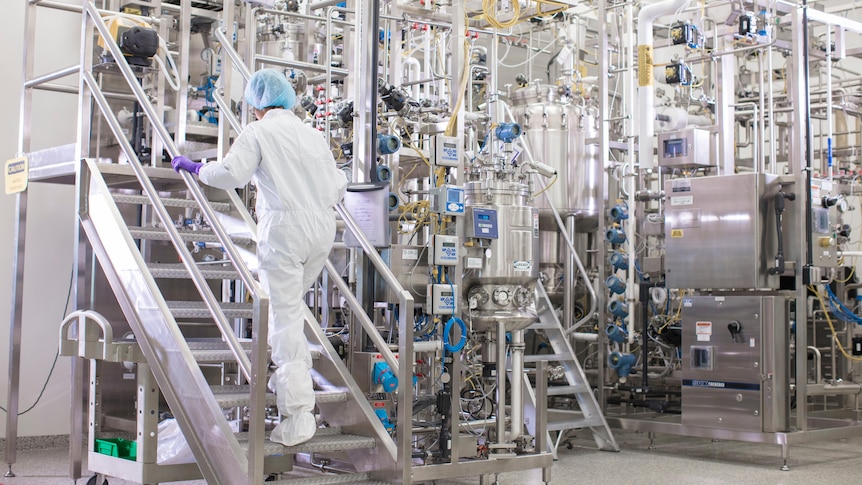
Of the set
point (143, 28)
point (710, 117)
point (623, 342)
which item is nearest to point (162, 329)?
point (143, 28)

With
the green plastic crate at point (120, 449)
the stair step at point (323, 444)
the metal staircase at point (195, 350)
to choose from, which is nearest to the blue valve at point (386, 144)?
the metal staircase at point (195, 350)

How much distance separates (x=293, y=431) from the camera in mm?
4617

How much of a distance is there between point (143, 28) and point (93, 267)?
1.50 m

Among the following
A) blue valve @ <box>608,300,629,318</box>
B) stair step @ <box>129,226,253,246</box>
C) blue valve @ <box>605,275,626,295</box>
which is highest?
stair step @ <box>129,226,253,246</box>

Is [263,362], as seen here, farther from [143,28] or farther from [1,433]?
[1,433]

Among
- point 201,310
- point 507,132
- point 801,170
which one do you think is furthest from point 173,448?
point 801,170

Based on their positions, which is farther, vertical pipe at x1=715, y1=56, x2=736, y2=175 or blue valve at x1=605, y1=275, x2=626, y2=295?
blue valve at x1=605, y1=275, x2=626, y2=295

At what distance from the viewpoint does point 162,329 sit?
4898 mm

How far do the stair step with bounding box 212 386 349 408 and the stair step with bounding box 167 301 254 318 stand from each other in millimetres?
391

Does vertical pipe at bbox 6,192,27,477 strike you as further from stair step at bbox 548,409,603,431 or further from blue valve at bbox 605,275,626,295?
blue valve at bbox 605,275,626,295

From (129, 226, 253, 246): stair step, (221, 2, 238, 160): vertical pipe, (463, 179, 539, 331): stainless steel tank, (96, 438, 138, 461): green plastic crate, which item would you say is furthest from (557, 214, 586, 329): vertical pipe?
(96, 438, 138, 461): green plastic crate

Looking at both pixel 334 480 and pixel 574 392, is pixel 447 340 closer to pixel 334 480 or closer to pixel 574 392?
pixel 334 480

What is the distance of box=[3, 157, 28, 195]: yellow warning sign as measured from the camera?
21.2 feet

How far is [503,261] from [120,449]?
2.40m
